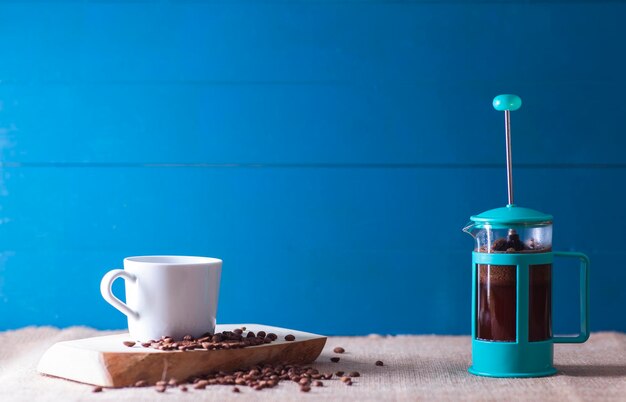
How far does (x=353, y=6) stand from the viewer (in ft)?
5.22

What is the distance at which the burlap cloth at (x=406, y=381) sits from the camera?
1.04 meters

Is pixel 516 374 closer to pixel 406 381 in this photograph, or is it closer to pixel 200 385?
pixel 406 381

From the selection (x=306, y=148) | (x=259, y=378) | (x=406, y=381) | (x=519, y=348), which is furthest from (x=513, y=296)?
(x=306, y=148)

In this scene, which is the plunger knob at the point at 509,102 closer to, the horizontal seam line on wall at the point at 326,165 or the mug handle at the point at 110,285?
the horizontal seam line on wall at the point at 326,165

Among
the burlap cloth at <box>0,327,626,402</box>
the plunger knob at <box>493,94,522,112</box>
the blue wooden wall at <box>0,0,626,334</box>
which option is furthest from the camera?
the blue wooden wall at <box>0,0,626,334</box>

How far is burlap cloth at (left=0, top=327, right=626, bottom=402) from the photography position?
1.04 m

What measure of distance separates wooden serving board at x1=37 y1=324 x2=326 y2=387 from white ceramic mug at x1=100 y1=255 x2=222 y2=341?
0.04 metres

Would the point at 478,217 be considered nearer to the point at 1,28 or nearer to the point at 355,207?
the point at 355,207

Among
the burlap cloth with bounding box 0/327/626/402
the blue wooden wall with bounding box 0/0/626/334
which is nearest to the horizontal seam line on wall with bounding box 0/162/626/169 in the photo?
the blue wooden wall with bounding box 0/0/626/334

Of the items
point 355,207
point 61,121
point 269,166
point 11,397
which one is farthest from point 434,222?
point 11,397

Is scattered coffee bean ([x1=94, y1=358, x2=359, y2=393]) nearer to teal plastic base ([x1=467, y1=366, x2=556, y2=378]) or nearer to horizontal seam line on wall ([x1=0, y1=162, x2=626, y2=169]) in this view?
teal plastic base ([x1=467, y1=366, x2=556, y2=378])

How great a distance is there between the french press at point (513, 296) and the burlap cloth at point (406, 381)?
0.03m

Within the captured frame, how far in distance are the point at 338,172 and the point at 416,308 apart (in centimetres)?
28

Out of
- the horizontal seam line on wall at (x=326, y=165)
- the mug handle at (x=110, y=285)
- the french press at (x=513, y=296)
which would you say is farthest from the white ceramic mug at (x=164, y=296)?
the horizontal seam line on wall at (x=326, y=165)
